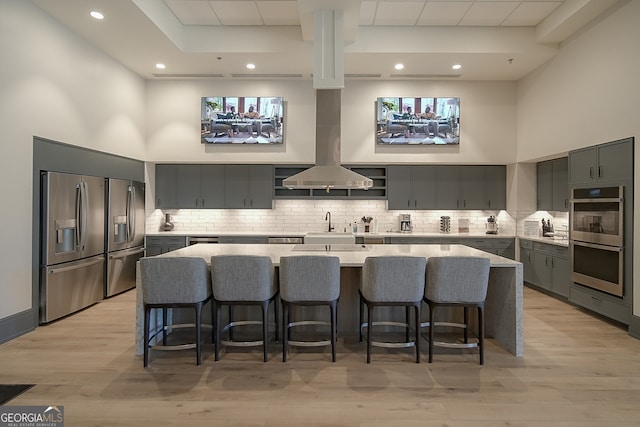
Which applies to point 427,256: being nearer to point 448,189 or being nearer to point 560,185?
point 560,185

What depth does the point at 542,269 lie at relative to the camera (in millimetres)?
5773

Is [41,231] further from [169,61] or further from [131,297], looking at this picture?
[169,61]

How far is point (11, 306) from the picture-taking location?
375cm

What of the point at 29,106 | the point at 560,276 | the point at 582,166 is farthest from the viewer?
the point at 560,276

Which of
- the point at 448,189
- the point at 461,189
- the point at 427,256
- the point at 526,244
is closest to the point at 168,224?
the point at 427,256

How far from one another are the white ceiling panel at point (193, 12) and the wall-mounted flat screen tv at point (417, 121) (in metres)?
2.99

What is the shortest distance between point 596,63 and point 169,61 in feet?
19.2

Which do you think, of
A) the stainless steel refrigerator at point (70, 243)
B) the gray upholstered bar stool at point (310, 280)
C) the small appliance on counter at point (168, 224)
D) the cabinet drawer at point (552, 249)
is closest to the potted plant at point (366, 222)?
the cabinet drawer at point (552, 249)

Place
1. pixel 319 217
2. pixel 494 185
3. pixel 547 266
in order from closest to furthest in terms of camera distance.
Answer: pixel 547 266, pixel 494 185, pixel 319 217

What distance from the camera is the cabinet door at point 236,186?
6828 millimetres

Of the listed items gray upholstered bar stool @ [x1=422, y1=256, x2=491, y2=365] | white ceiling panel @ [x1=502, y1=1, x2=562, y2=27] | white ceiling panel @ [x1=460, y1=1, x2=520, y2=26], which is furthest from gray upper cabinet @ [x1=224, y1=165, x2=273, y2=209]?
white ceiling panel @ [x1=502, y1=1, x2=562, y2=27]

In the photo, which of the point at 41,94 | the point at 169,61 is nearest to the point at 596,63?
the point at 169,61

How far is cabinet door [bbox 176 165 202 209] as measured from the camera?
22.5 ft

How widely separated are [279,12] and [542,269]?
546 cm
